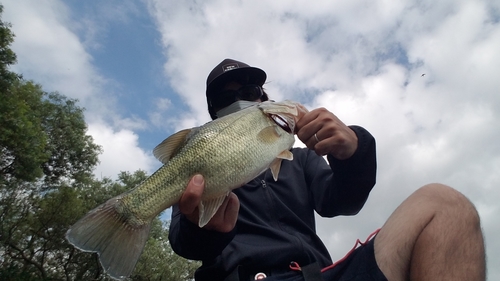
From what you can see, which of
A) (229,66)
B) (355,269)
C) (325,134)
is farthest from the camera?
(229,66)

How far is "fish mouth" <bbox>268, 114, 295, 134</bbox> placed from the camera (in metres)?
2.68

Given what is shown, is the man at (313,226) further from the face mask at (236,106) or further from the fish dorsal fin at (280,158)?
the fish dorsal fin at (280,158)

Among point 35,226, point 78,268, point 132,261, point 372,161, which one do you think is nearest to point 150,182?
point 132,261

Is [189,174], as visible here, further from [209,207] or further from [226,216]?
[226,216]

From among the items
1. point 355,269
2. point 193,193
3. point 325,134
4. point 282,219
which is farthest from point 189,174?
point 355,269

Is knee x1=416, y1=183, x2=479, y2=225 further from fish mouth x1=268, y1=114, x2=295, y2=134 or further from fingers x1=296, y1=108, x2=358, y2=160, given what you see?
fish mouth x1=268, y1=114, x2=295, y2=134

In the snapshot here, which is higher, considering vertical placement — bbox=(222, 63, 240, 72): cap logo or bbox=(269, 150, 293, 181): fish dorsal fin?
bbox=(222, 63, 240, 72): cap logo

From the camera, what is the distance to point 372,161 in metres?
2.75

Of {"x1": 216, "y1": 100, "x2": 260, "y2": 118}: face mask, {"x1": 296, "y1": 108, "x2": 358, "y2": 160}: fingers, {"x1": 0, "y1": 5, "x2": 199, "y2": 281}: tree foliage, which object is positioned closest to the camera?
{"x1": 296, "y1": 108, "x2": 358, "y2": 160}: fingers

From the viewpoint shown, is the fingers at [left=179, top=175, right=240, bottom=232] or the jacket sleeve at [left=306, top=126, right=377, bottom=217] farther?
the jacket sleeve at [left=306, top=126, right=377, bottom=217]

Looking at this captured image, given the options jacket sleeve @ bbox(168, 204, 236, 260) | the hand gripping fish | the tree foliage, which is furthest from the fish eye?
the tree foliage

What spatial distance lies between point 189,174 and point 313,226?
56.3 inches

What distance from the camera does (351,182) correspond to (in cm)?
283

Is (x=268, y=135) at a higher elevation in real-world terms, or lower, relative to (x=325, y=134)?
higher
